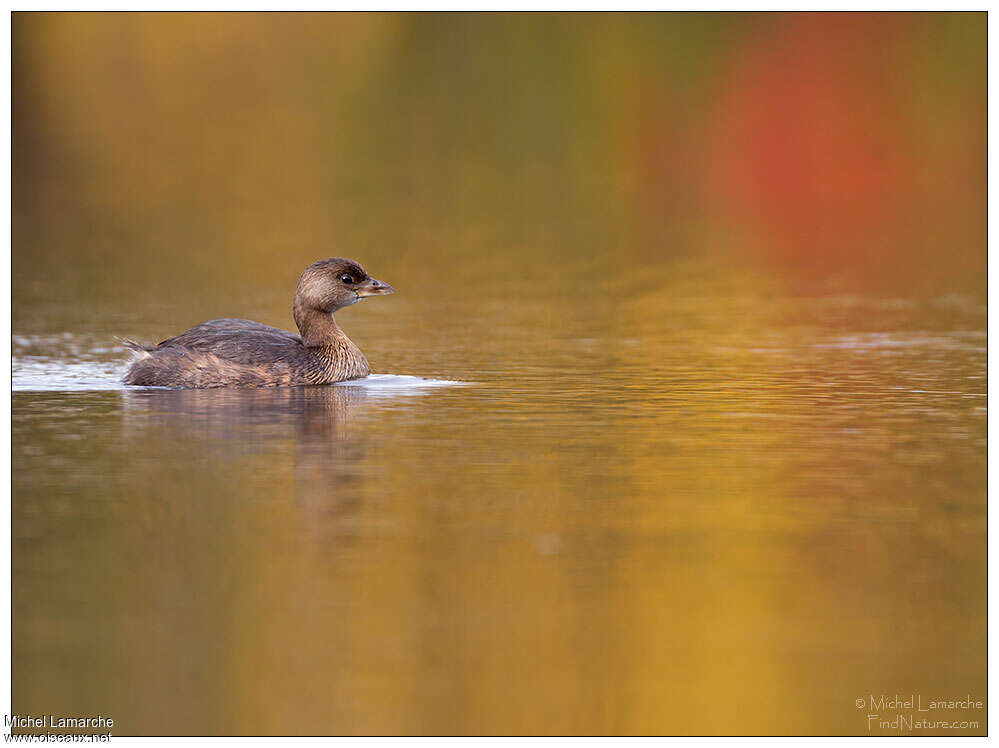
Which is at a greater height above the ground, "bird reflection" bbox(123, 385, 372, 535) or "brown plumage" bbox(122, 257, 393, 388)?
"brown plumage" bbox(122, 257, 393, 388)

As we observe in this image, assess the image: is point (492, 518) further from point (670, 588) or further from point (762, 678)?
point (762, 678)

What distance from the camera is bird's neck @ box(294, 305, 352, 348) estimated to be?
1593cm

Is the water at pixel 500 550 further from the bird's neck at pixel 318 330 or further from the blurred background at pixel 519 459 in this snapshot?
the bird's neck at pixel 318 330

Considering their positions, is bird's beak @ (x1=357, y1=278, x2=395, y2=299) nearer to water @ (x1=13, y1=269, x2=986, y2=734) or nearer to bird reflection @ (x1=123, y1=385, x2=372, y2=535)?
water @ (x1=13, y1=269, x2=986, y2=734)

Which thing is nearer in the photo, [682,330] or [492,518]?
[492,518]

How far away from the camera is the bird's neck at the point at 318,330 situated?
15930mm

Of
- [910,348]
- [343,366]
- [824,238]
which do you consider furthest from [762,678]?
[824,238]

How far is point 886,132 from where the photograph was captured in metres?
42.1

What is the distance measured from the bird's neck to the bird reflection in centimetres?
52

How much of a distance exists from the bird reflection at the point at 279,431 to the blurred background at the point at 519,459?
5cm

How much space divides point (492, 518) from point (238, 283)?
1439cm

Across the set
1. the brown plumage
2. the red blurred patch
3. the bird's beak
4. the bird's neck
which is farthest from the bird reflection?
the red blurred patch

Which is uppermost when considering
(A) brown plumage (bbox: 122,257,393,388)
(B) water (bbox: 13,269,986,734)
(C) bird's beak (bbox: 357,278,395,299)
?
(C) bird's beak (bbox: 357,278,395,299)

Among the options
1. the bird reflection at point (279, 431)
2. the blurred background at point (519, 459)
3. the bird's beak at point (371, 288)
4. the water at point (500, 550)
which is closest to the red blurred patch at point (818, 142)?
the blurred background at point (519, 459)
